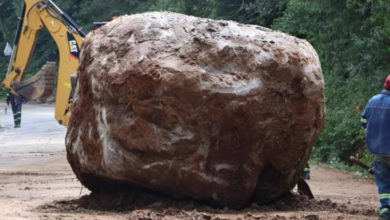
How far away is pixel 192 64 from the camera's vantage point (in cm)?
940

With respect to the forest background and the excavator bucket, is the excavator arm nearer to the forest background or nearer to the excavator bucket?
the excavator bucket

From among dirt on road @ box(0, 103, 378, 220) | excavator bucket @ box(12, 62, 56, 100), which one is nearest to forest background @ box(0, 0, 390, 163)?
dirt on road @ box(0, 103, 378, 220)

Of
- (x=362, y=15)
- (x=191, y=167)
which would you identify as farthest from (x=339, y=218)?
(x=362, y=15)

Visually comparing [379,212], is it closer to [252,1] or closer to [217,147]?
[217,147]

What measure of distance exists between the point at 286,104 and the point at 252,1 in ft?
78.6

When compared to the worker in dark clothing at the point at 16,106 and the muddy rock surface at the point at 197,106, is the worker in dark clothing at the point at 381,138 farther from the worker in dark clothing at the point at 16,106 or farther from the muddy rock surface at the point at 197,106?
the worker in dark clothing at the point at 16,106

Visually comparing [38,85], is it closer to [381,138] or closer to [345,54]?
[345,54]

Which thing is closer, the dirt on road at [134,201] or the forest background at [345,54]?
the dirt on road at [134,201]

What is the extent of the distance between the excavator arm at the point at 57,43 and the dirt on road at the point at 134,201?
5.48m

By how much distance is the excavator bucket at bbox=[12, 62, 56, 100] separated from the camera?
85.7 ft

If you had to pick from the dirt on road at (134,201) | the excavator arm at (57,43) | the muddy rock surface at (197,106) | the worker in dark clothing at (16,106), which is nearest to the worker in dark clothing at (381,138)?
the dirt on road at (134,201)

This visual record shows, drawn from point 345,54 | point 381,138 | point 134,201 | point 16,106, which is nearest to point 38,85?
point 16,106

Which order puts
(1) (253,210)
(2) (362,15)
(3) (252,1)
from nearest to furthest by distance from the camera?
(1) (253,210) → (2) (362,15) → (3) (252,1)

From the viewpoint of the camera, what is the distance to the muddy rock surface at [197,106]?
934cm
